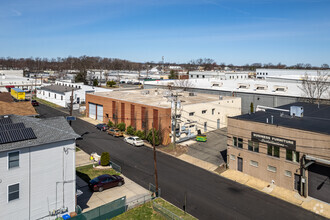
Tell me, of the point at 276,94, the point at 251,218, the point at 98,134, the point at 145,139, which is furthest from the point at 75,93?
the point at 251,218

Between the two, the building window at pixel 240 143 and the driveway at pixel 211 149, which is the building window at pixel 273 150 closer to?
the building window at pixel 240 143

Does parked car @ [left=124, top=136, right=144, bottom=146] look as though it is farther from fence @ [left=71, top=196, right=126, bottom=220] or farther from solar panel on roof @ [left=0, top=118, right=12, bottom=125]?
solar panel on roof @ [left=0, top=118, right=12, bottom=125]

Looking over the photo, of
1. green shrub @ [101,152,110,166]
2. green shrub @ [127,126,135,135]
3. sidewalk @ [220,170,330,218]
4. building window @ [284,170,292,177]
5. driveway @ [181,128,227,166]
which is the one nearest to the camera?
sidewalk @ [220,170,330,218]

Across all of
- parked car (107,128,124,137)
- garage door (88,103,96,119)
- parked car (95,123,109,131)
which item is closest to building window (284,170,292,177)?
parked car (107,128,124,137)

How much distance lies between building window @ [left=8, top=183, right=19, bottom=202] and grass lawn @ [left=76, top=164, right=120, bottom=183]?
31.6ft

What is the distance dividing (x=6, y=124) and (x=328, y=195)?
2650 centimetres

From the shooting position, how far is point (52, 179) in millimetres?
17625

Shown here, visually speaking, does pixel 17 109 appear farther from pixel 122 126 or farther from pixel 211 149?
pixel 211 149

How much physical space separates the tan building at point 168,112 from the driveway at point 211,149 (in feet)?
9.26

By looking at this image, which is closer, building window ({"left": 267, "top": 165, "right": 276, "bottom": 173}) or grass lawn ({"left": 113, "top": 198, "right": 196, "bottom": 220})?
grass lawn ({"left": 113, "top": 198, "right": 196, "bottom": 220})

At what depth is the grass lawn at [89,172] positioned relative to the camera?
86.0ft

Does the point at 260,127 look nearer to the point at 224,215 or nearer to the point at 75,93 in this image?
the point at 224,215

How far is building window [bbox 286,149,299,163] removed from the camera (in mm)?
23308

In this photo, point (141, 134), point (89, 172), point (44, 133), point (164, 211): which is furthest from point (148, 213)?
point (141, 134)
